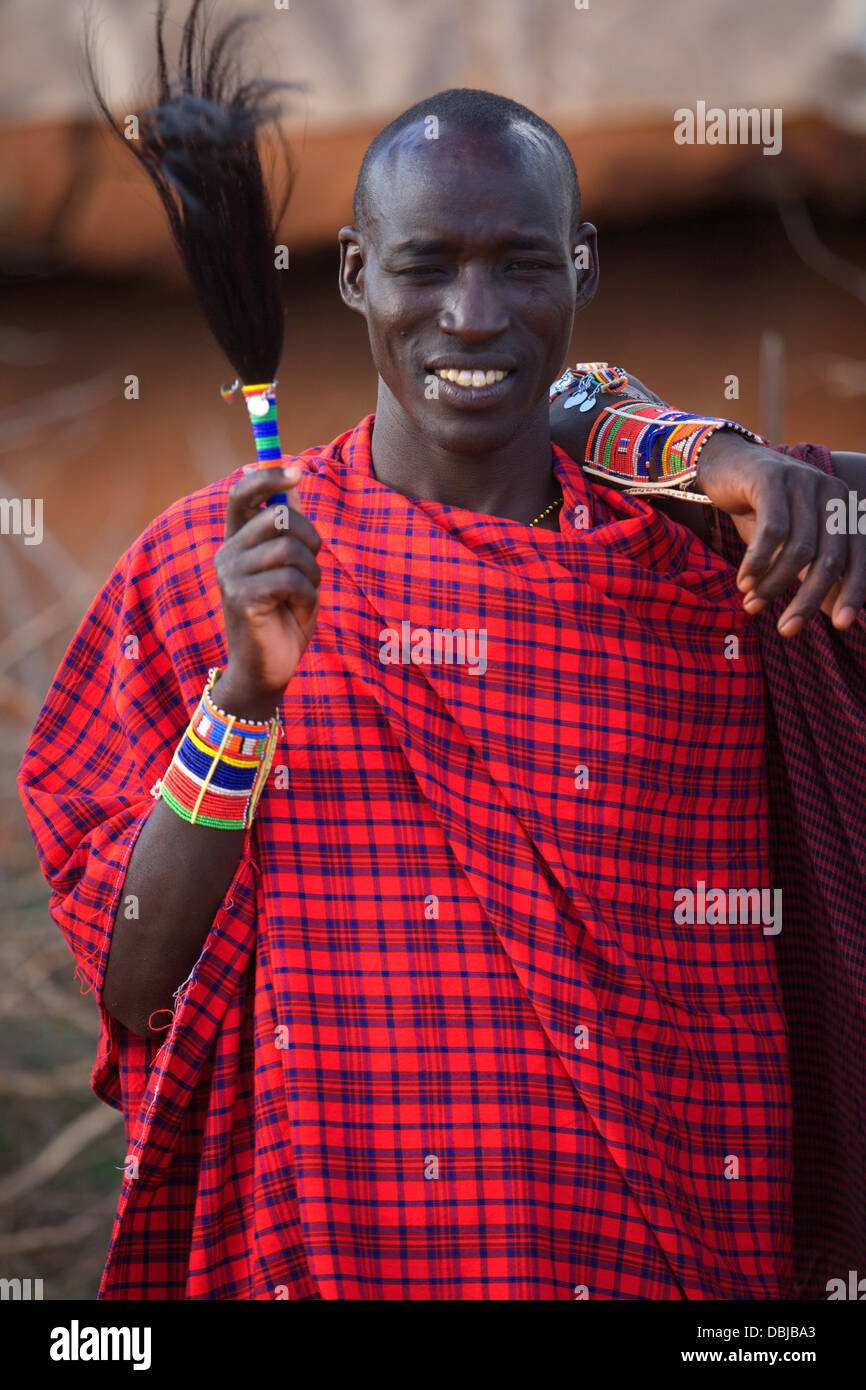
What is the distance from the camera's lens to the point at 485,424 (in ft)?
5.90

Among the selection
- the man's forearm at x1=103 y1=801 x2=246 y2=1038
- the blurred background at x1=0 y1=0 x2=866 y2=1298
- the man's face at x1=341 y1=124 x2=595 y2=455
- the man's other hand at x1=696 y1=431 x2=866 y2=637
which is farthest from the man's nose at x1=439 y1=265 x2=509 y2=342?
the blurred background at x1=0 y1=0 x2=866 y2=1298

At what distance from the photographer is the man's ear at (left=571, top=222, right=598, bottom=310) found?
6.40 ft

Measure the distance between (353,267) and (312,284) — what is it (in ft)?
9.74

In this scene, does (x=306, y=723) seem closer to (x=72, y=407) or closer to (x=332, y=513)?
(x=332, y=513)

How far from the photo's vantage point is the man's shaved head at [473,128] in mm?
1793

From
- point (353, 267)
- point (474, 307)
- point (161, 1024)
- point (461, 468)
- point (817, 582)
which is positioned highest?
point (353, 267)

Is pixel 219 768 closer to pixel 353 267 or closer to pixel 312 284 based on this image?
pixel 353 267


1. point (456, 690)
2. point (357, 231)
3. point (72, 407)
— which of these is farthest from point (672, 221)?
point (456, 690)

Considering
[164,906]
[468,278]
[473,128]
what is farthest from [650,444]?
[164,906]

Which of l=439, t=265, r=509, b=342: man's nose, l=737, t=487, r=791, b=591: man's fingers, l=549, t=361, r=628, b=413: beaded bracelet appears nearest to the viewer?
l=737, t=487, r=791, b=591: man's fingers

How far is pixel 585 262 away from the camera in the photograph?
1971 mm

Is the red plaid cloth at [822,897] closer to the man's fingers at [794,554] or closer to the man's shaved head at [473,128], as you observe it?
the man's fingers at [794,554]


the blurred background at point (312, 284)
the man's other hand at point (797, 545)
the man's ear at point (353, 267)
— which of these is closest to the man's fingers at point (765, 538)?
the man's other hand at point (797, 545)

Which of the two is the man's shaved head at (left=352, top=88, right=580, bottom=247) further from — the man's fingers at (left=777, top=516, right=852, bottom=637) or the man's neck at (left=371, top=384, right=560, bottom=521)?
the man's fingers at (left=777, top=516, right=852, bottom=637)
